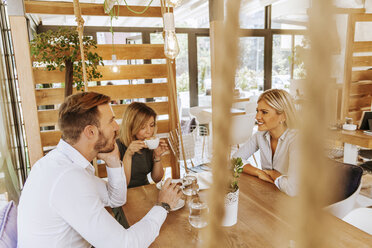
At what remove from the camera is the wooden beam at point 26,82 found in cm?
232

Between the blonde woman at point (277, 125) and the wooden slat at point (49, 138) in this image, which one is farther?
the wooden slat at point (49, 138)

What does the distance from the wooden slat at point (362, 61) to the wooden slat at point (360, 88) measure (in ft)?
1.09

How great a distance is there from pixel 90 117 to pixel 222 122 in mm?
1316

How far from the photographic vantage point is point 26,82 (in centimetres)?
243

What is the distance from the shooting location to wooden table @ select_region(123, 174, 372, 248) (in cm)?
110

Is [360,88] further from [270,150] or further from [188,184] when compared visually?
[188,184]

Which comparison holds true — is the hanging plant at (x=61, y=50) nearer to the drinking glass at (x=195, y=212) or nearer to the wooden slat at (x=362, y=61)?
the drinking glass at (x=195, y=212)

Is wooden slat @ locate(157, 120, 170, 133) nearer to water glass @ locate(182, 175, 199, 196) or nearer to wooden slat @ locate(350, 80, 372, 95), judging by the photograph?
water glass @ locate(182, 175, 199, 196)

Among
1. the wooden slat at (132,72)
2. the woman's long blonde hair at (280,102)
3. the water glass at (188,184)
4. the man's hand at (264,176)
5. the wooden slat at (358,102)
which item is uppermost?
the wooden slat at (132,72)

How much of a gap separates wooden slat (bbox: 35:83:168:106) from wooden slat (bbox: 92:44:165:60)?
329 mm

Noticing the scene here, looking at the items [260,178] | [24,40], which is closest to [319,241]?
[260,178]

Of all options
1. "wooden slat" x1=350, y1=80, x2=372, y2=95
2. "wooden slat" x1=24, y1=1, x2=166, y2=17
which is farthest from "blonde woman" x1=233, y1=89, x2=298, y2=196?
"wooden slat" x1=350, y1=80, x2=372, y2=95

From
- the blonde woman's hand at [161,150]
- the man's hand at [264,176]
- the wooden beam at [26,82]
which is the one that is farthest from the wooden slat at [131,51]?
the man's hand at [264,176]

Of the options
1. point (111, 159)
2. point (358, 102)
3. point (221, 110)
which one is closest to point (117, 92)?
point (111, 159)
